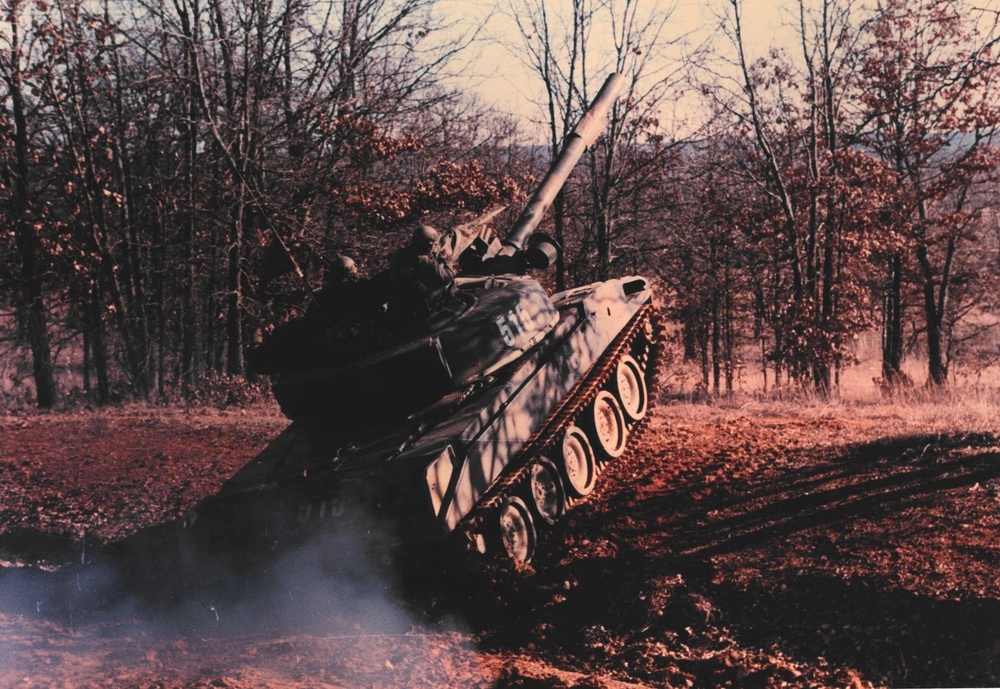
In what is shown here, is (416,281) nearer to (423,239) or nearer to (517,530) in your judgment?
(423,239)

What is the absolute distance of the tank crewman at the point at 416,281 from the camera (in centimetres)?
750

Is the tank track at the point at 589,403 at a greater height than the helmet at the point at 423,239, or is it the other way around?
the helmet at the point at 423,239

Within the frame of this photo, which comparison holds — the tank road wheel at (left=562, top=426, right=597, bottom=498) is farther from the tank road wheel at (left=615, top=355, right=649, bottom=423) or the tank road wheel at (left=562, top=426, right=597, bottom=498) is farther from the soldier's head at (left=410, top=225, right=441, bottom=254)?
the soldier's head at (left=410, top=225, right=441, bottom=254)

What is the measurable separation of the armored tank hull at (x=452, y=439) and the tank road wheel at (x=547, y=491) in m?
0.01

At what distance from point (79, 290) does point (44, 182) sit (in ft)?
6.96

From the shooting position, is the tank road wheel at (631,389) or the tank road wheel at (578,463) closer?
the tank road wheel at (578,463)

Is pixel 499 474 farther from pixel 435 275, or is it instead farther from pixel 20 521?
pixel 20 521

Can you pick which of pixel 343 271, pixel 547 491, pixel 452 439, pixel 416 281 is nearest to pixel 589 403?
pixel 547 491

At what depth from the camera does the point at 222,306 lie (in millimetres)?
19000

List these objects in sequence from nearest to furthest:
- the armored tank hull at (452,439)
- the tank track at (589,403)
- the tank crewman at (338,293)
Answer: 1. the armored tank hull at (452,439)
2. the tank track at (589,403)
3. the tank crewman at (338,293)

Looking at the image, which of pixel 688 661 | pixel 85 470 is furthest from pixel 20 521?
pixel 688 661

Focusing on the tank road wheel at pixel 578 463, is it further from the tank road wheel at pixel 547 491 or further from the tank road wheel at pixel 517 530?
the tank road wheel at pixel 517 530

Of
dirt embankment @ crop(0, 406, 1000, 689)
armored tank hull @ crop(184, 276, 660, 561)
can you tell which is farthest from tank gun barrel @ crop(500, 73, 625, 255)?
dirt embankment @ crop(0, 406, 1000, 689)

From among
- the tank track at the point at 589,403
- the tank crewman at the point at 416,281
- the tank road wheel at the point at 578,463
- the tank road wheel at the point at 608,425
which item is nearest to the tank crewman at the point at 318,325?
the tank crewman at the point at 416,281
